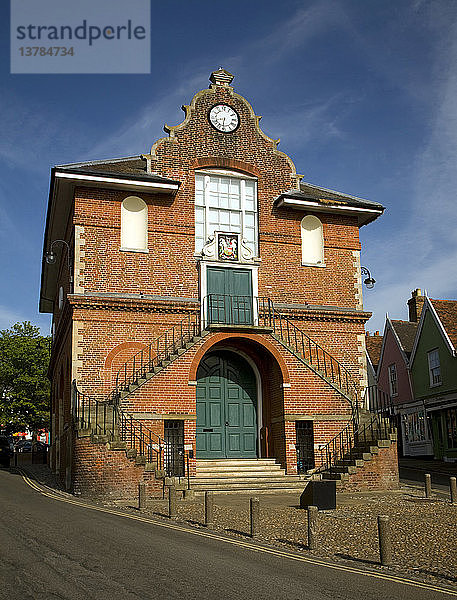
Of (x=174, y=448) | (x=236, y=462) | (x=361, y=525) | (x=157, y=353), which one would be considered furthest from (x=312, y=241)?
(x=361, y=525)

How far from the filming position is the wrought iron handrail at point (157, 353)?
21.2 meters

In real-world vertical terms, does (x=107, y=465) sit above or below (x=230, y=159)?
below

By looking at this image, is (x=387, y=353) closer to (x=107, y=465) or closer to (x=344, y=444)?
(x=344, y=444)

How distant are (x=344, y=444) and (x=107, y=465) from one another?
27.2 ft

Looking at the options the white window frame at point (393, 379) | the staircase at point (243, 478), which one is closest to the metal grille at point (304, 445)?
the staircase at point (243, 478)

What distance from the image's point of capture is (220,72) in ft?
82.6

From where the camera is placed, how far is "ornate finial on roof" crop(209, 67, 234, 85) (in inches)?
985

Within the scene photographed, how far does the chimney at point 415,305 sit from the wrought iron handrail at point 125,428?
901 inches

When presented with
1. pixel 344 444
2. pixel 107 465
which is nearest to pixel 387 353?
pixel 344 444

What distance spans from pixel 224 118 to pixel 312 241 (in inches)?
225

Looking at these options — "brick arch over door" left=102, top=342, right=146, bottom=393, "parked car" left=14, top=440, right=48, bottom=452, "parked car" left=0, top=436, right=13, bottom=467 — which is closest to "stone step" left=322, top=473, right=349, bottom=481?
"brick arch over door" left=102, top=342, right=146, bottom=393

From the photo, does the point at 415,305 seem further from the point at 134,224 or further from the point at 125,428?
the point at 125,428

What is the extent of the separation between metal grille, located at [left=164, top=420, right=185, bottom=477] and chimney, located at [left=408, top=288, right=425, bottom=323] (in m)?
22.2

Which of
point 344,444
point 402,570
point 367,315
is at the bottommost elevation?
point 402,570
